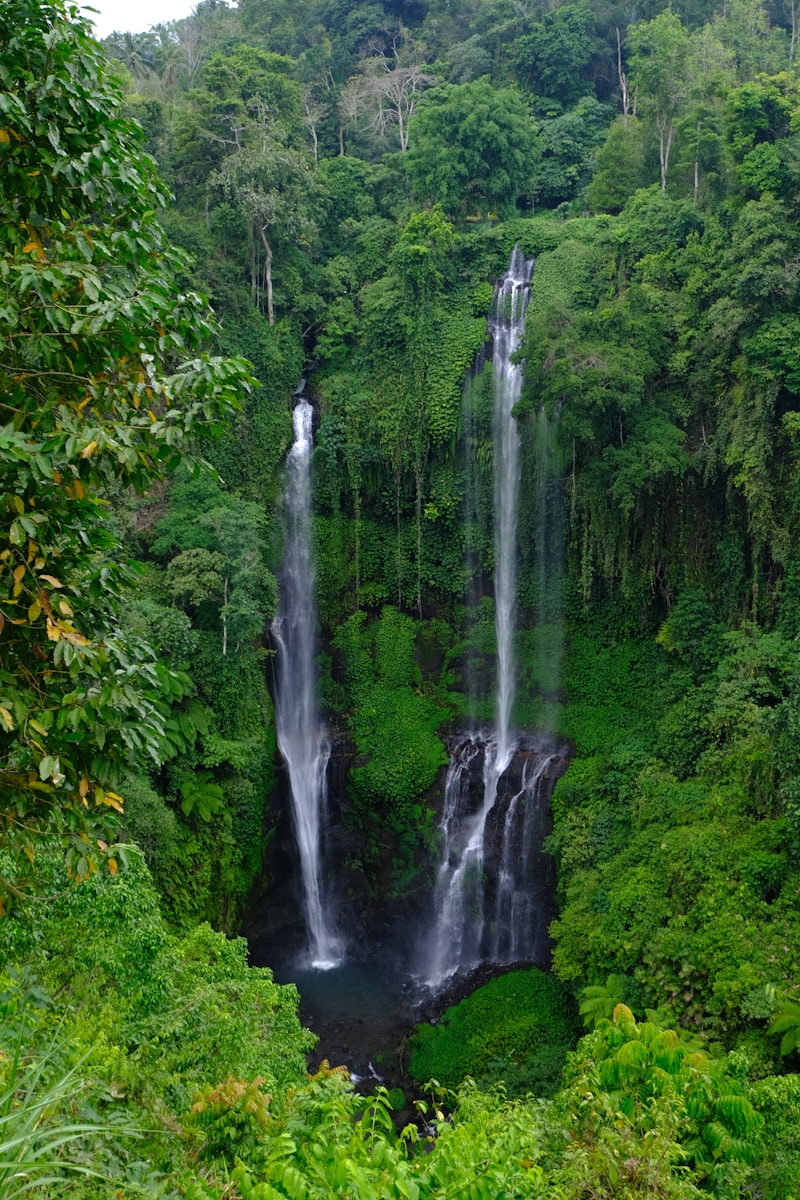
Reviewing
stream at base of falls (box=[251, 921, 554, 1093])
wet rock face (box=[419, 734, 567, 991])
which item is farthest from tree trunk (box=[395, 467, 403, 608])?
stream at base of falls (box=[251, 921, 554, 1093])

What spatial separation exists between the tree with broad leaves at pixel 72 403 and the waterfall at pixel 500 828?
12.3m

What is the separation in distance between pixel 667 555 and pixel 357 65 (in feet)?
71.4

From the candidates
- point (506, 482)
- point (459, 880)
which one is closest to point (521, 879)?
point (459, 880)

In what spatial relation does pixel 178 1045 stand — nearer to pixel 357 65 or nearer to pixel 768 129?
pixel 768 129

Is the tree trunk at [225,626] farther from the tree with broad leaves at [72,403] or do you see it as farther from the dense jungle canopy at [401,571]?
the tree with broad leaves at [72,403]

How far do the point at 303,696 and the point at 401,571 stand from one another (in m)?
3.47

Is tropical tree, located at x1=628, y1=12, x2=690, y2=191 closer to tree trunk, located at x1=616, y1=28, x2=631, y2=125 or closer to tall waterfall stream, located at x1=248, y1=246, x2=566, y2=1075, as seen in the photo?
tall waterfall stream, located at x1=248, y1=246, x2=566, y2=1075

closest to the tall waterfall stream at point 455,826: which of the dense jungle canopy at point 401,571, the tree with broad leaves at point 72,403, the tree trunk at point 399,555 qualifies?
the dense jungle canopy at point 401,571

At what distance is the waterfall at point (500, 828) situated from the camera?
15422 millimetres

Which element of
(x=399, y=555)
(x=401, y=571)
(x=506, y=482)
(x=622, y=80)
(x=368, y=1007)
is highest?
(x=622, y=80)

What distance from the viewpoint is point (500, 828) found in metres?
15.9

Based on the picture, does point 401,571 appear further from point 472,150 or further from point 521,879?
point 472,150

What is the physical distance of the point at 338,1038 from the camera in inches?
539

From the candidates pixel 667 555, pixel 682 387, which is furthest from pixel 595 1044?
pixel 682 387
